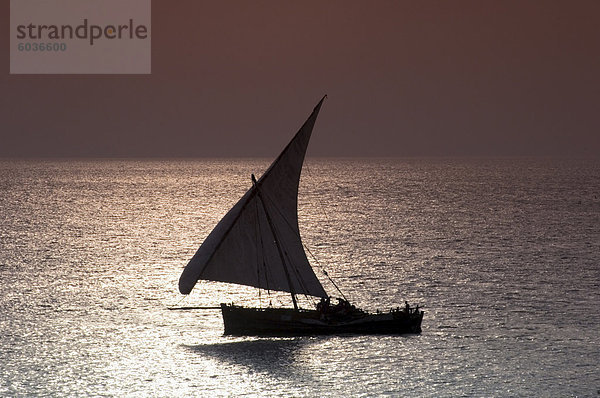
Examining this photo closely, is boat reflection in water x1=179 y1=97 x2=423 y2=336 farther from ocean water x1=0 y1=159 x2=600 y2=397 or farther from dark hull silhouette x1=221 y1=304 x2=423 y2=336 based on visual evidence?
ocean water x1=0 y1=159 x2=600 y2=397

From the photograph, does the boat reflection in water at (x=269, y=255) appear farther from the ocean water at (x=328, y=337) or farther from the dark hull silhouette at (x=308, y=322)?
the ocean water at (x=328, y=337)

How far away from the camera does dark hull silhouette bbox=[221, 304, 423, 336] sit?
57.8m

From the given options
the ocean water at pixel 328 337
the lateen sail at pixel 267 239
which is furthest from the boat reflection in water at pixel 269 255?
the ocean water at pixel 328 337

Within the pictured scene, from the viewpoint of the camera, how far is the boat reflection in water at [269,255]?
178ft

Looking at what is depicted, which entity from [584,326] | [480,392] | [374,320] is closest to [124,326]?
[374,320]

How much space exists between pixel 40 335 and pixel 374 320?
22.8 meters

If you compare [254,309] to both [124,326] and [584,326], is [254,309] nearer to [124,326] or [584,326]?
[124,326]

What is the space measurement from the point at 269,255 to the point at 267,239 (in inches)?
39.7

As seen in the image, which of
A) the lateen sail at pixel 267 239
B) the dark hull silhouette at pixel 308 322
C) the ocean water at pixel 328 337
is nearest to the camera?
the ocean water at pixel 328 337

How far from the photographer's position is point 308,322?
5838cm

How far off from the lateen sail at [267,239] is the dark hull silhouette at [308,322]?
2.31 metres

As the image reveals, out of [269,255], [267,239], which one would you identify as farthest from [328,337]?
[267,239]

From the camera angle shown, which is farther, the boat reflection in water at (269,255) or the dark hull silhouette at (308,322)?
the dark hull silhouette at (308,322)

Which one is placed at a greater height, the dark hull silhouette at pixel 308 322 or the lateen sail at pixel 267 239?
the lateen sail at pixel 267 239
